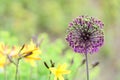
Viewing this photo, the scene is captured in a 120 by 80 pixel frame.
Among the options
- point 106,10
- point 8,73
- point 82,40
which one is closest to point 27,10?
point 106,10

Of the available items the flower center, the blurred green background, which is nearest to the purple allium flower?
the flower center

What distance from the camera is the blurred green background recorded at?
4297mm

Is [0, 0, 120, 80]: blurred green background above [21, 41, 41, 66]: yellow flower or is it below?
above

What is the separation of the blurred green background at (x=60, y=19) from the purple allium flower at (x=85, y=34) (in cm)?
281

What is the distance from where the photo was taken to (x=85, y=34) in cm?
127

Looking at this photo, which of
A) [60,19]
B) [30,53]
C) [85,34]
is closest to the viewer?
[85,34]

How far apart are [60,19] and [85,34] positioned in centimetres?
346

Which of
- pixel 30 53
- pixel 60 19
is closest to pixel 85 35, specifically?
pixel 30 53

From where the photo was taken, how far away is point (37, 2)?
4.75 metres

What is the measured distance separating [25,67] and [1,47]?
0.57 metres

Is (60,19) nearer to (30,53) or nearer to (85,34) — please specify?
(30,53)

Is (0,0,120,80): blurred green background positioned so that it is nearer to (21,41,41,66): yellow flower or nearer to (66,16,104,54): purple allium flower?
(21,41,41,66): yellow flower

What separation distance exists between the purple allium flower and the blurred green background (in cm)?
281

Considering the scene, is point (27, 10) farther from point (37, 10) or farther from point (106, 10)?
point (106, 10)
